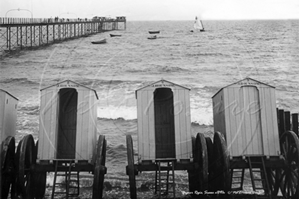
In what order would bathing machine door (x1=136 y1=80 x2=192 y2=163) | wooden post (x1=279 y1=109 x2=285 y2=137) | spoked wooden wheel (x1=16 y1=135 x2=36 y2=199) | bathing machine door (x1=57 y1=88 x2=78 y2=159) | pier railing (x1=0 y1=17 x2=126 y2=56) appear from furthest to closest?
pier railing (x1=0 y1=17 x2=126 y2=56) < bathing machine door (x1=57 y1=88 x2=78 y2=159) < wooden post (x1=279 y1=109 x2=285 y2=137) < bathing machine door (x1=136 y1=80 x2=192 y2=163) < spoked wooden wheel (x1=16 y1=135 x2=36 y2=199)

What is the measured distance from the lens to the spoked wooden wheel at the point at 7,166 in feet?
34.3

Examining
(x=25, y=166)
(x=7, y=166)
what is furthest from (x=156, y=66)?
(x=7, y=166)

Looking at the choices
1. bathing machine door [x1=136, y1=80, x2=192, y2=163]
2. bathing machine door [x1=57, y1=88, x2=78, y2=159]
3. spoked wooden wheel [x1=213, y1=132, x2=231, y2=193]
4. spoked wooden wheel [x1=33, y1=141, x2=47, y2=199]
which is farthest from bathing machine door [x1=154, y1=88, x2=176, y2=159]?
spoked wooden wheel [x1=33, y1=141, x2=47, y2=199]

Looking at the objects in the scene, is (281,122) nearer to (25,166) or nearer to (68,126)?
(68,126)

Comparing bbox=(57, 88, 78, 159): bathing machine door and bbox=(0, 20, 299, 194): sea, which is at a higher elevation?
bbox=(0, 20, 299, 194): sea

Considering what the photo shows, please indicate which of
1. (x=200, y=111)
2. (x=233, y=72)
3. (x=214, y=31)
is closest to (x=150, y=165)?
(x=200, y=111)

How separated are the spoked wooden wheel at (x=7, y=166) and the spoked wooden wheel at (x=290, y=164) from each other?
898 cm

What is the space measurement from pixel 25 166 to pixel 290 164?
8821 mm

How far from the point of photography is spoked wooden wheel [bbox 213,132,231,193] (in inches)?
403

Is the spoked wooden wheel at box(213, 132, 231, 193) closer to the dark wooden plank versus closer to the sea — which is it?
the dark wooden plank

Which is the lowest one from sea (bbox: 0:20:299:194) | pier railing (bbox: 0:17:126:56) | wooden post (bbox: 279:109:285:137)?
wooden post (bbox: 279:109:285:137)

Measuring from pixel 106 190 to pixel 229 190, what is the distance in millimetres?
5820

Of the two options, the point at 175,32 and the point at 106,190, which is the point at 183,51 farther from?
the point at 106,190

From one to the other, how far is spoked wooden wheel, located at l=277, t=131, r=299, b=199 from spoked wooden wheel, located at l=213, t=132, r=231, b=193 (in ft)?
6.57
